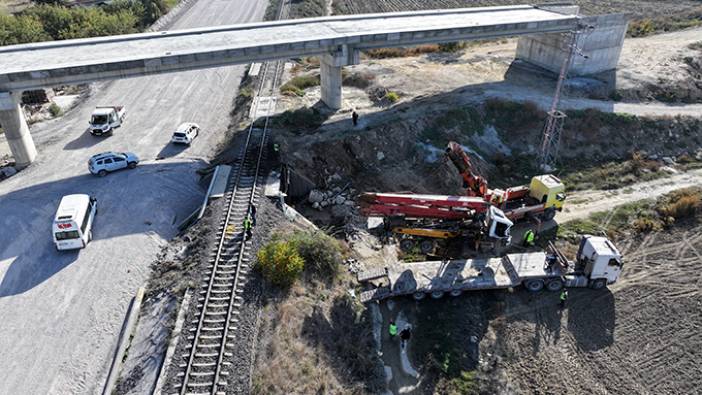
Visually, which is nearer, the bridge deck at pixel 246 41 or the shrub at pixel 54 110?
the bridge deck at pixel 246 41

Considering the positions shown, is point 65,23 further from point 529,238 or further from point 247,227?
point 529,238

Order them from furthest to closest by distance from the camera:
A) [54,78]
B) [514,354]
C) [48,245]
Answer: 1. [54,78]
2. [48,245]
3. [514,354]

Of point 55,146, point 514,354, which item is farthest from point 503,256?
point 55,146

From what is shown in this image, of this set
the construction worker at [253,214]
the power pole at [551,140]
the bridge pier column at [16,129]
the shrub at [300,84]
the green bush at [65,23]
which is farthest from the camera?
the green bush at [65,23]

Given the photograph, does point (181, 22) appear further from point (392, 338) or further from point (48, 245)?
point (392, 338)

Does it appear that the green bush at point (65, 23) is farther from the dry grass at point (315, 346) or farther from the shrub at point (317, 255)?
the dry grass at point (315, 346)

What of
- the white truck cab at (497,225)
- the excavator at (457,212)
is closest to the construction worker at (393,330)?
the excavator at (457,212)
